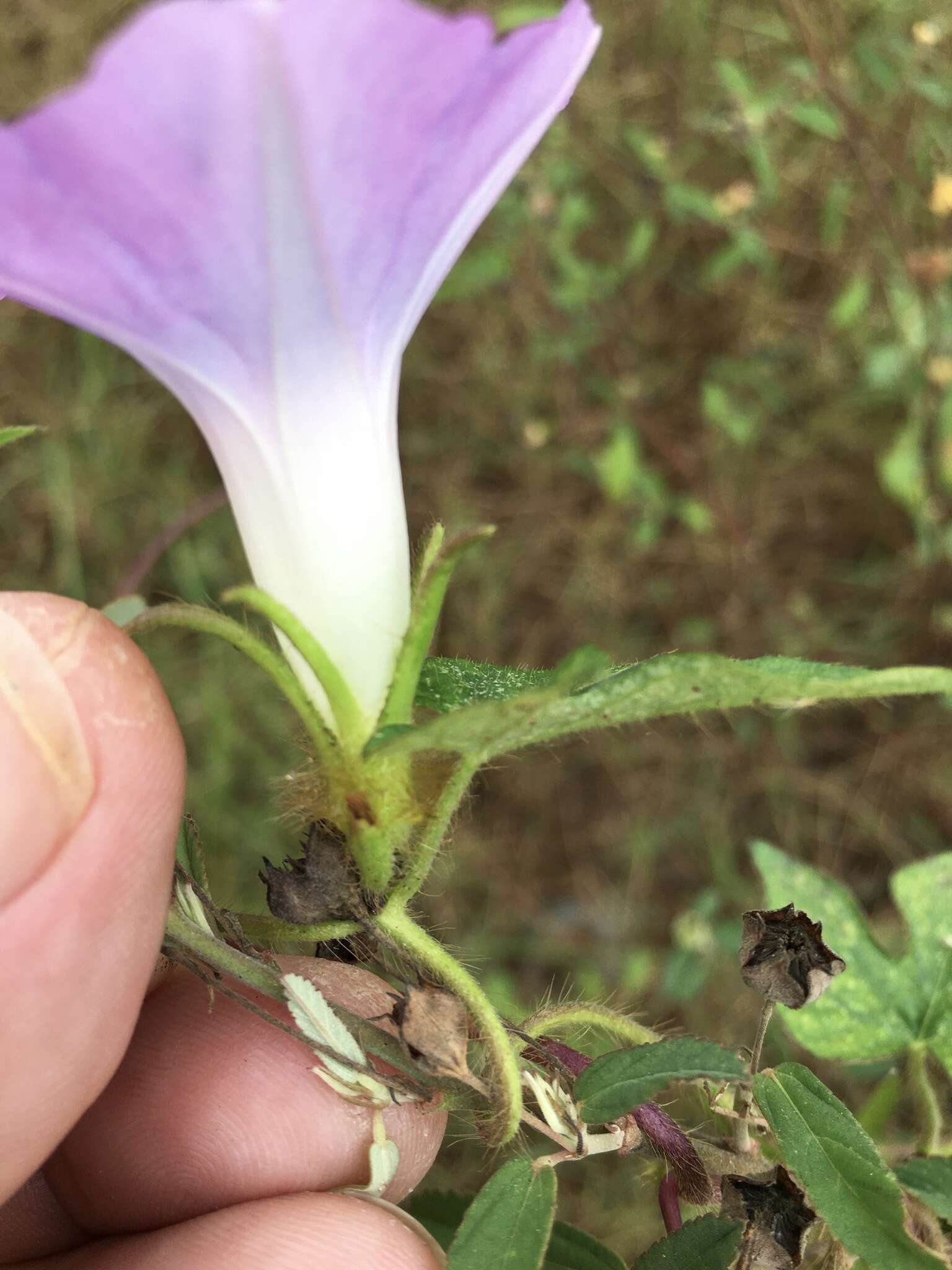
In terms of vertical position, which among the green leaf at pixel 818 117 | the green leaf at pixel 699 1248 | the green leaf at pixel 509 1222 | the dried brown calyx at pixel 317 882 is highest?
the dried brown calyx at pixel 317 882

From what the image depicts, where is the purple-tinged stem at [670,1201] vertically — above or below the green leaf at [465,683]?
below

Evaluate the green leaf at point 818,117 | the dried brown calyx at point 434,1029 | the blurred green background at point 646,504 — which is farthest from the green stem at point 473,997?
the green leaf at point 818,117

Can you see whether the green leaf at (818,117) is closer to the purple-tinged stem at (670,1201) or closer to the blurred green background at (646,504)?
the blurred green background at (646,504)

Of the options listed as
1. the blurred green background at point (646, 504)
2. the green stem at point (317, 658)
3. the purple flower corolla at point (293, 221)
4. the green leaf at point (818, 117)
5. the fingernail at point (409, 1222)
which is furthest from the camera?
the blurred green background at point (646, 504)

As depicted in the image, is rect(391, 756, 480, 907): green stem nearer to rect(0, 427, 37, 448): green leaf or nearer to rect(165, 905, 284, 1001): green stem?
rect(165, 905, 284, 1001): green stem

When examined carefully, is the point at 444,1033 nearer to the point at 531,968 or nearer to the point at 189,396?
the point at 189,396

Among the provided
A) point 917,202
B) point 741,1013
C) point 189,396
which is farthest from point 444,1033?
point 917,202

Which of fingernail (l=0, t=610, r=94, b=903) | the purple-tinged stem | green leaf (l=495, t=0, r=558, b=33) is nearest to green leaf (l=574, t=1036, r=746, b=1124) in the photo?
the purple-tinged stem
